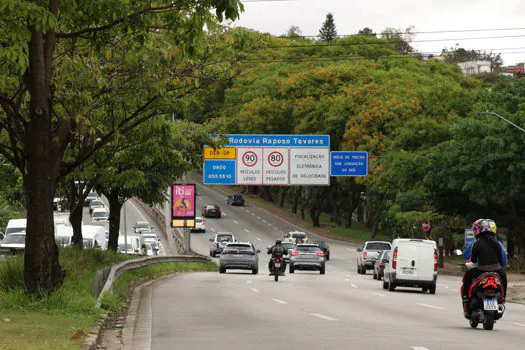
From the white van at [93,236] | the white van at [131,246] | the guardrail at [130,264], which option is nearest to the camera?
the guardrail at [130,264]

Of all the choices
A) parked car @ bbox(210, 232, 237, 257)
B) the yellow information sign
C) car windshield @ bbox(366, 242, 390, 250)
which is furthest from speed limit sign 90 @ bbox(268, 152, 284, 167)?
parked car @ bbox(210, 232, 237, 257)

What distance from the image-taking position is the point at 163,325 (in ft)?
53.6

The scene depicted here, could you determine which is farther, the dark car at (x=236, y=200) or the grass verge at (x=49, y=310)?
the dark car at (x=236, y=200)

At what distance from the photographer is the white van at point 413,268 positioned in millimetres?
31766

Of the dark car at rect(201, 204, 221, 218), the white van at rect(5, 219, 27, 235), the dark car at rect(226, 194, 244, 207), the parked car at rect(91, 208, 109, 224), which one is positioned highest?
the dark car at rect(226, 194, 244, 207)

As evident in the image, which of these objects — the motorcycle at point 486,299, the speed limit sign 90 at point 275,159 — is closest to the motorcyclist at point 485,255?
the motorcycle at point 486,299

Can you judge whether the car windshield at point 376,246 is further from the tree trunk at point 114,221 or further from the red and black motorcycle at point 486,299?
the red and black motorcycle at point 486,299

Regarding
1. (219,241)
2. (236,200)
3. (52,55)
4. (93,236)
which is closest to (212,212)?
(236,200)

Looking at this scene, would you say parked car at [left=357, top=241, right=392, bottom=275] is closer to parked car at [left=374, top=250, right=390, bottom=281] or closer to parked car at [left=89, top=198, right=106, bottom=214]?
parked car at [left=374, top=250, right=390, bottom=281]

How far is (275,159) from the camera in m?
52.4

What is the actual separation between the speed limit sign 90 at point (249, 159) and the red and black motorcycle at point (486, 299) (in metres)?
36.6

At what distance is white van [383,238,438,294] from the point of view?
31766mm

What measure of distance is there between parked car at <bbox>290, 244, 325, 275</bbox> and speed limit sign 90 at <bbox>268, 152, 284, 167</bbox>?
242 inches

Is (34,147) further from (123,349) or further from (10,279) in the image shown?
(123,349)
